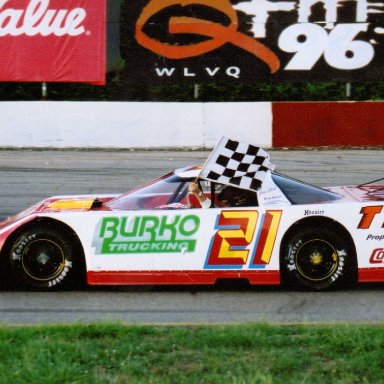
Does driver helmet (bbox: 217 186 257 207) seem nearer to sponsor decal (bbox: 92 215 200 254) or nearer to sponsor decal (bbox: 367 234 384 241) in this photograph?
sponsor decal (bbox: 92 215 200 254)

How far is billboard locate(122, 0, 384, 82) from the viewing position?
2059 cm

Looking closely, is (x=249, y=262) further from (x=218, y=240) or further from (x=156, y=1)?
(x=156, y=1)

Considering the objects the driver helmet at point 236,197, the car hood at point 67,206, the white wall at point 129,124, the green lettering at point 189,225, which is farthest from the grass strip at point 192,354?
the white wall at point 129,124

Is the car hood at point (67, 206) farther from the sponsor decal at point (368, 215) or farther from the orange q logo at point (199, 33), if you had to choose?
the orange q logo at point (199, 33)

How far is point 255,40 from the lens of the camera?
20.8 m

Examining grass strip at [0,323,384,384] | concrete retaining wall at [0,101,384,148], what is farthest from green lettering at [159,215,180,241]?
concrete retaining wall at [0,101,384,148]

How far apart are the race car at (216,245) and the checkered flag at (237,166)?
0.42 ft

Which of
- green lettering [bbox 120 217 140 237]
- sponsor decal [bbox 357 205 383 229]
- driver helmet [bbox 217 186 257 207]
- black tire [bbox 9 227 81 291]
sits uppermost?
driver helmet [bbox 217 186 257 207]

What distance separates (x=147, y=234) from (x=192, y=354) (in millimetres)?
2528

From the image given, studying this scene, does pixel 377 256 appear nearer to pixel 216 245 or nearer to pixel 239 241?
pixel 239 241

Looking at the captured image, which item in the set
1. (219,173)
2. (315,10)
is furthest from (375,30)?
(219,173)

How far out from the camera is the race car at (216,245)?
825cm

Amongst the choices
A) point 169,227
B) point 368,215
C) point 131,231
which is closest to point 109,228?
point 131,231

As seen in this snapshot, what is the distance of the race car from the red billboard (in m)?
12.9
